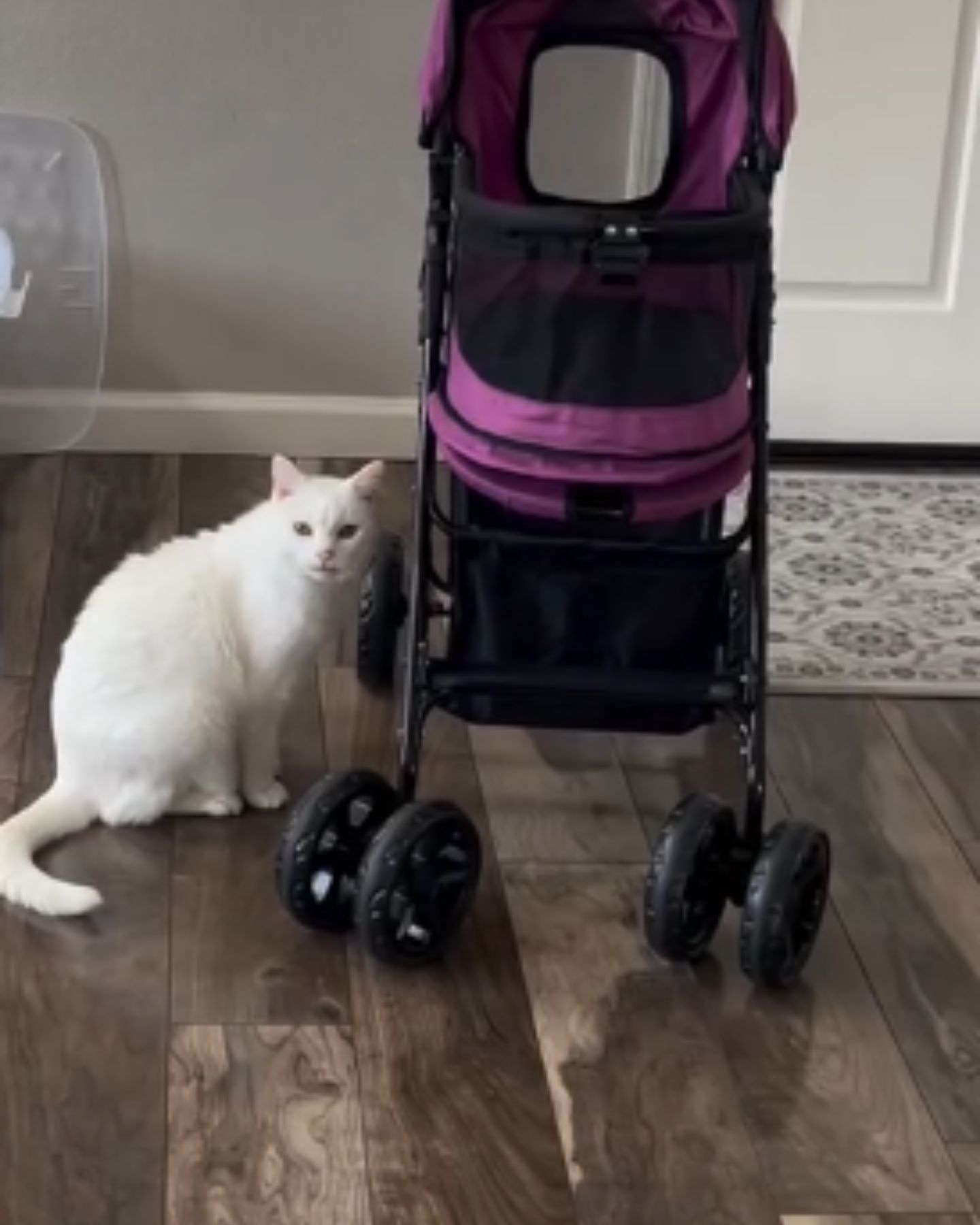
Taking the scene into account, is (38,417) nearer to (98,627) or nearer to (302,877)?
(98,627)

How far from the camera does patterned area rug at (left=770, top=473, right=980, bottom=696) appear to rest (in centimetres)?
309

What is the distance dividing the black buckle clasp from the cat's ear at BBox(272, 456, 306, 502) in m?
0.55

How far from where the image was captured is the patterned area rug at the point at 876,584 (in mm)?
3092

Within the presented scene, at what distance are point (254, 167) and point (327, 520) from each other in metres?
1.27

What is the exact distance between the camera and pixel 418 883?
2307 mm

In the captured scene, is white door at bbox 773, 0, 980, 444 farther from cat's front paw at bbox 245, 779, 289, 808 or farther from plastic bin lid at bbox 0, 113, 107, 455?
cat's front paw at bbox 245, 779, 289, 808

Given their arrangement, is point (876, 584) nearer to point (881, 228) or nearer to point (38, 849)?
point (881, 228)

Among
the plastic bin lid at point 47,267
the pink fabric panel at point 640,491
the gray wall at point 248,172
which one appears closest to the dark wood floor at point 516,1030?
the pink fabric panel at point 640,491

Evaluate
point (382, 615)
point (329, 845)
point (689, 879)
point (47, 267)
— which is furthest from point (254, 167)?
point (689, 879)

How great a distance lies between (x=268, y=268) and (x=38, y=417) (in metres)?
0.46

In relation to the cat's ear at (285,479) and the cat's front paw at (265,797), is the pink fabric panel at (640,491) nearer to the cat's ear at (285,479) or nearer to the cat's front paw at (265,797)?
the cat's ear at (285,479)

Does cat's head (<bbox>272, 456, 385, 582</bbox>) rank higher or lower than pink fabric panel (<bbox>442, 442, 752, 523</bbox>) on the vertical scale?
lower

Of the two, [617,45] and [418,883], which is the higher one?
[617,45]

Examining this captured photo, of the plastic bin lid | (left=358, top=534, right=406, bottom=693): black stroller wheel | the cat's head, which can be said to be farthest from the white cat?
the plastic bin lid
